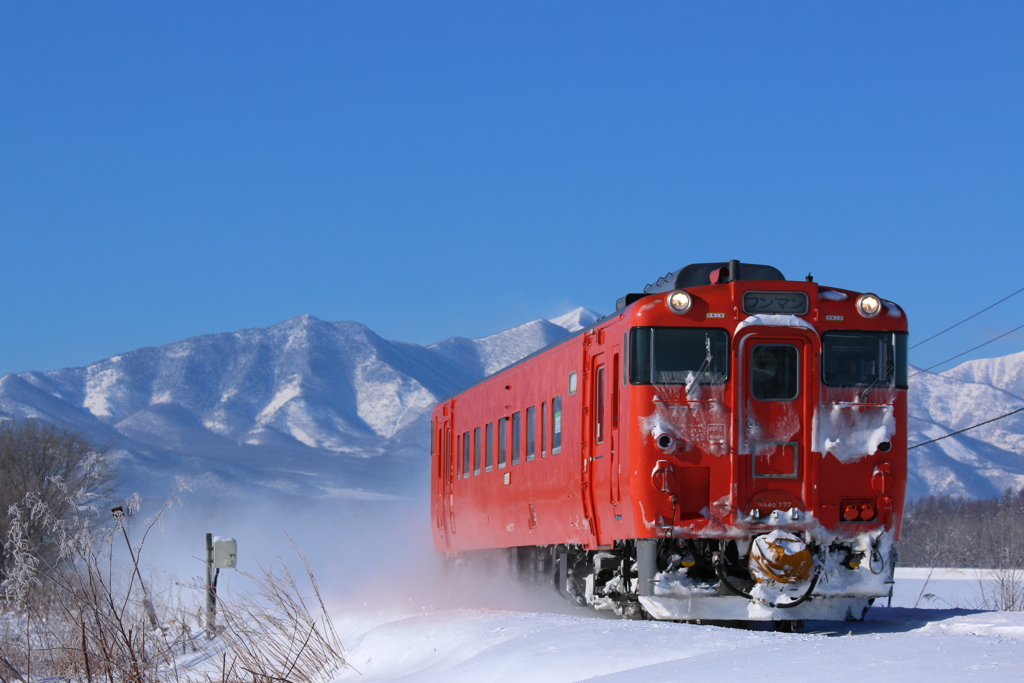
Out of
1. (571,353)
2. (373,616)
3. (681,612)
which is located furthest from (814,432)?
(373,616)

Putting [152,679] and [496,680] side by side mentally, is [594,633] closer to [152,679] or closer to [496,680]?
[496,680]

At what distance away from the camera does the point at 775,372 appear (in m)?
12.4

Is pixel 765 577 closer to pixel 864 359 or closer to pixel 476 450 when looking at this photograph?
pixel 864 359

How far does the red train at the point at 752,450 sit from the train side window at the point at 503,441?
14.1 ft

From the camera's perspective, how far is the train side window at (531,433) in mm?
15766

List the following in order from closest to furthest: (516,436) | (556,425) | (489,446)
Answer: (556,425) < (516,436) < (489,446)

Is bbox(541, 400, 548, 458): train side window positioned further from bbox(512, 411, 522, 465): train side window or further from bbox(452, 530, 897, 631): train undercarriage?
bbox(452, 530, 897, 631): train undercarriage

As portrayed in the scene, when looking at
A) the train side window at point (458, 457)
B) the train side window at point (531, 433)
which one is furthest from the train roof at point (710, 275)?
the train side window at point (458, 457)

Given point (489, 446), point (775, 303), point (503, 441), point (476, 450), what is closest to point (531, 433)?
point (503, 441)

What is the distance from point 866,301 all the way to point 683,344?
5.88 ft

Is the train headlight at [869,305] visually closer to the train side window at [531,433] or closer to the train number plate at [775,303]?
the train number plate at [775,303]

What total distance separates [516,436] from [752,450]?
4996 mm

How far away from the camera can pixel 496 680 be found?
8.58 metres

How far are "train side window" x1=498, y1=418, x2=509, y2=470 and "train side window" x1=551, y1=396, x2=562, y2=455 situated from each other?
88.2 inches
